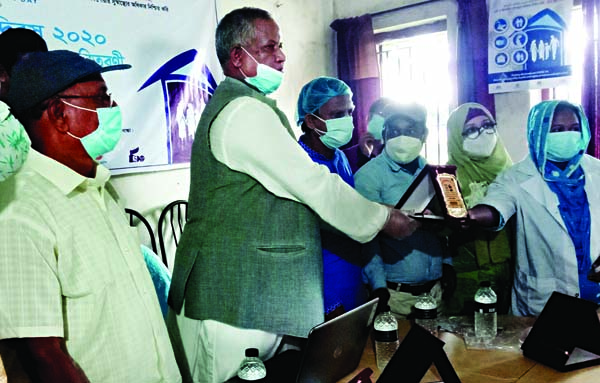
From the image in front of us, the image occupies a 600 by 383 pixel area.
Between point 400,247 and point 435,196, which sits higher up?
point 435,196

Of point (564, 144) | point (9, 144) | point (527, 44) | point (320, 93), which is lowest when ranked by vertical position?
point (564, 144)

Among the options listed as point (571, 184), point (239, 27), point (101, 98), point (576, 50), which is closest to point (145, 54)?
point (239, 27)

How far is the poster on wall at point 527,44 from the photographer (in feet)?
10.9

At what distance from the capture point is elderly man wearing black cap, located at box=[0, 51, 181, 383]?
1.07 m

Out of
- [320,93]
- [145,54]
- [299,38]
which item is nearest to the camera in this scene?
[320,93]

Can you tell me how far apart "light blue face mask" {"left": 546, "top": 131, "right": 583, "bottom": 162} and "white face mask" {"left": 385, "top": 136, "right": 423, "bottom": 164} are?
1.73ft

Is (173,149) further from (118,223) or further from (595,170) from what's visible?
(595,170)

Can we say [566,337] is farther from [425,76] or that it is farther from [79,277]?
[425,76]

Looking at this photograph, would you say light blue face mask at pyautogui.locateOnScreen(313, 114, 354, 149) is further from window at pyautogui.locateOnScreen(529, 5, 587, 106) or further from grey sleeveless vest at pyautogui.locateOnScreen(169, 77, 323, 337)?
window at pyautogui.locateOnScreen(529, 5, 587, 106)

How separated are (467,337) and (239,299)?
0.71m

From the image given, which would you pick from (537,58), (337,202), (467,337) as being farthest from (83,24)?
(537,58)

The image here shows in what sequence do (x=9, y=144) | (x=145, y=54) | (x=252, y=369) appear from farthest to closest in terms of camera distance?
(x=145, y=54), (x=252, y=369), (x=9, y=144)

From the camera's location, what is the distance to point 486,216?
1947 millimetres

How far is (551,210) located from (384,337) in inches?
34.9
